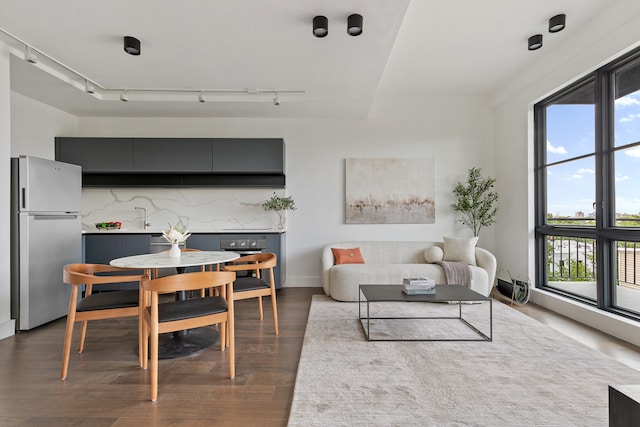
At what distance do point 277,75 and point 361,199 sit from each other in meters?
2.33

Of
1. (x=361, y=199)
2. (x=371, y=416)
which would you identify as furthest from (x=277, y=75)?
(x=371, y=416)

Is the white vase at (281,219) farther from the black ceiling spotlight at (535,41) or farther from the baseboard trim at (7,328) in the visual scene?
the black ceiling spotlight at (535,41)

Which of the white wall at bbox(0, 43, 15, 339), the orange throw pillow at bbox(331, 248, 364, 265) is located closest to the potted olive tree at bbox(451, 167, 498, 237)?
the orange throw pillow at bbox(331, 248, 364, 265)

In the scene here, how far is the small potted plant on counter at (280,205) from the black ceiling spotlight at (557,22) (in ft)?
12.1

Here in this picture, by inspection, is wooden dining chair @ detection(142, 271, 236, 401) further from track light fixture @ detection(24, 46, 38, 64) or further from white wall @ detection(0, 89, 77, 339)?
track light fixture @ detection(24, 46, 38, 64)

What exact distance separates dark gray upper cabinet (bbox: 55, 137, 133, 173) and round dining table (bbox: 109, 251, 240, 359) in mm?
2558

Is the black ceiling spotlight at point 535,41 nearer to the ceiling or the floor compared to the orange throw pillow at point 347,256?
nearer to the ceiling

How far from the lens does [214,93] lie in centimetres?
444

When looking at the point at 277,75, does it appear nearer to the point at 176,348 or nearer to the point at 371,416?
the point at 176,348

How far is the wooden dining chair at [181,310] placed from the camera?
2.09m

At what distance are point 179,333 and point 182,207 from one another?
275 cm

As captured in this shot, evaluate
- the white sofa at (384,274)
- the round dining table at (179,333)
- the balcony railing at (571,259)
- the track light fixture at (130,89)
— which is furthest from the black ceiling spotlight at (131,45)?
the balcony railing at (571,259)

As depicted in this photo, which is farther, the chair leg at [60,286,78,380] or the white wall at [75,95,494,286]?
the white wall at [75,95,494,286]

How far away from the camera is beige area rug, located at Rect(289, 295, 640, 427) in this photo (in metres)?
1.84
